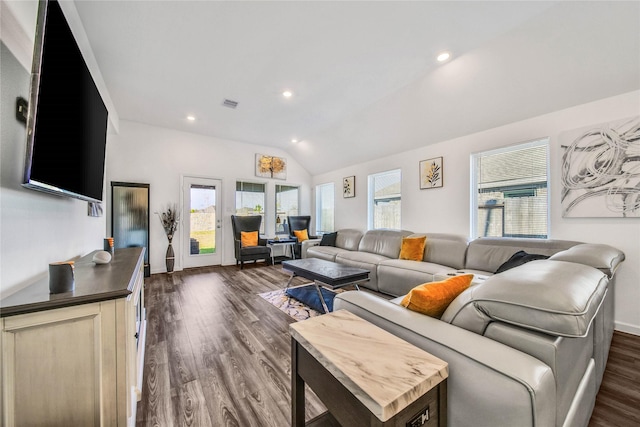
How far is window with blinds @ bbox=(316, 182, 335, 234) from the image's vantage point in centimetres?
648

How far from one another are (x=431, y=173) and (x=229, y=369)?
3881 mm

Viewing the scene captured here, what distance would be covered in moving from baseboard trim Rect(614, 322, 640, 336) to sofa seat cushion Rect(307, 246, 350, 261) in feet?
11.1

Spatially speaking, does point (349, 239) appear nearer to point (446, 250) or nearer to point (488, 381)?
point (446, 250)

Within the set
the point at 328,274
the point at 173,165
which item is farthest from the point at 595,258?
the point at 173,165

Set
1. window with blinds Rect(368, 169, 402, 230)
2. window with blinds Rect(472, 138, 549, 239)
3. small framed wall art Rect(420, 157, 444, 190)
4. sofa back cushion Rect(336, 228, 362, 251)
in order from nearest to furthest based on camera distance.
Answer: window with blinds Rect(472, 138, 549, 239) → small framed wall art Rect(420, 157, 444, 190) → window with blinds Rect(368, 169, 402, 230) → sofa back cushion Rect(336, 228, 362, 251)

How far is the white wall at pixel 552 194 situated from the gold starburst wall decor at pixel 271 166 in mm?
2002

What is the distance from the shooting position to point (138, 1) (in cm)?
197

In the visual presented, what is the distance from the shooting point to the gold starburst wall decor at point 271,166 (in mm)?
6114

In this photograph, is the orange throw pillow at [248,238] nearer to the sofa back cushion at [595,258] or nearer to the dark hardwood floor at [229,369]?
the dark hardwood floor at [229,369]

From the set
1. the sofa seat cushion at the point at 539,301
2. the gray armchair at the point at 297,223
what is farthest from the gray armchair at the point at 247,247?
the sofa seat cushion at the point at 539,301

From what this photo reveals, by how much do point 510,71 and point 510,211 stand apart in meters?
1.72

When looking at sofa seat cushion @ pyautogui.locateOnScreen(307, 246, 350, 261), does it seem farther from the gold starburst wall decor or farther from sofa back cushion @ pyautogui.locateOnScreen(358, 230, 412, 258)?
the gold starburst wall decor

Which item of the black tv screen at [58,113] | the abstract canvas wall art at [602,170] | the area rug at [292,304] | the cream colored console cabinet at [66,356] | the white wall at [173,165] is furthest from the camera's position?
the white wall at [173,165]

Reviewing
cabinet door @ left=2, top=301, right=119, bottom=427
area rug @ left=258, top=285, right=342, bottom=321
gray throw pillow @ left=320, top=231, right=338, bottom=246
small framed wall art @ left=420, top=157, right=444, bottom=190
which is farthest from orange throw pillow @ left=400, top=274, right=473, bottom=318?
gray throw pillow @ left=320, top=231, right=338, bottom=246
